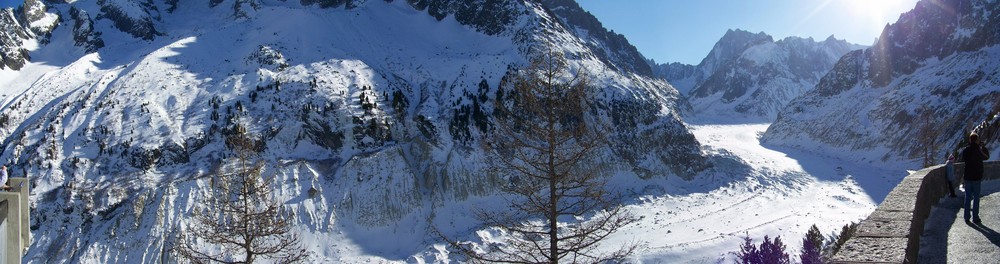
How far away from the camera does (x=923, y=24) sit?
11762cm

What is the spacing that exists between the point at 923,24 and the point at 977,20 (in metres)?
14.1

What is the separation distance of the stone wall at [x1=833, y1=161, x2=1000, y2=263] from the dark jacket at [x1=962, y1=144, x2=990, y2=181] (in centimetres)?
61

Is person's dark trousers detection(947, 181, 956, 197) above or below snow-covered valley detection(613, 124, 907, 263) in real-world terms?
above

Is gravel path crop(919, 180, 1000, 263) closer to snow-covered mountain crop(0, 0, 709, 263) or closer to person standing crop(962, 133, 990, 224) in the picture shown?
person standing crop(962, 133, 990, 224)

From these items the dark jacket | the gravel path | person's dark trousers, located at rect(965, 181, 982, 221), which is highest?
the dark jacket

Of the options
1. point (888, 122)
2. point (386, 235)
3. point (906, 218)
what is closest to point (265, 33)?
point (386, 235)

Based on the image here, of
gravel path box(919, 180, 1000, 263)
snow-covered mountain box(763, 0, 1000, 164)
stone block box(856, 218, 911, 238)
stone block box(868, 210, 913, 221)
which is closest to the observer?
stone block box(856, 218, 911, 238)

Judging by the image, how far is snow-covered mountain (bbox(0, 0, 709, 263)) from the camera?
42.7 metres

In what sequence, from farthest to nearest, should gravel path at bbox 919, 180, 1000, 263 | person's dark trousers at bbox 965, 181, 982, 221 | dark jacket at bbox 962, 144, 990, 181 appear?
dark jacket at bbox 962, 144, 990, 181 → person's dark trousers at bbox 965, 181, 982, 221 → gravel path at bbox 919, 180, 1000, 263

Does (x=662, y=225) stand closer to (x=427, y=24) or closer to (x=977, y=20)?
(x=427, y=24)

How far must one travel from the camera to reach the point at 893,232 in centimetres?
616

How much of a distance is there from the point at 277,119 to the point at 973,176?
174ft

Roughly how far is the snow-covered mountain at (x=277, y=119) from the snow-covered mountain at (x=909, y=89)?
4299cm

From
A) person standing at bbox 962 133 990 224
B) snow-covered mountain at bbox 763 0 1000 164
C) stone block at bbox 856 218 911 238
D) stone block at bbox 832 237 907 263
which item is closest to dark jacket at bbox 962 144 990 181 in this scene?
person standing at bbox 962 133 990 224
